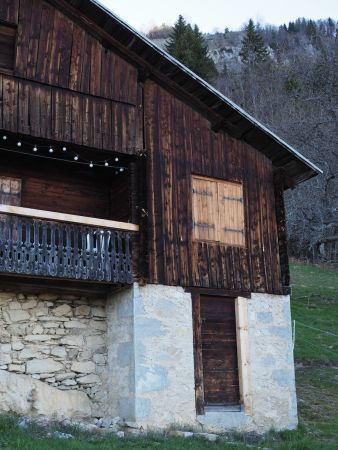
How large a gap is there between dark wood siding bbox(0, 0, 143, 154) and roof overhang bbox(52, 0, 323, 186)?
0.38 metres

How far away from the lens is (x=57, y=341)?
1419cm

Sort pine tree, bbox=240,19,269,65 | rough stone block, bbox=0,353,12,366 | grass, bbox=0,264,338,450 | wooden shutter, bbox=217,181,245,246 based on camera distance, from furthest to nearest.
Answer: pine tree, bbox=240,19,269,65 → wooden shutter, bbox=217,181,245,246 → rough stone block, bbox=0,353,12,366 → grass, bbox=0,264,338,450

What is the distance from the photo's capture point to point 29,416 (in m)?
13.2

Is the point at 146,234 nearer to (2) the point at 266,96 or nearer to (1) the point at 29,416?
Answer: (1) the point at 29,416

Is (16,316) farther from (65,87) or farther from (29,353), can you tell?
(65,87)

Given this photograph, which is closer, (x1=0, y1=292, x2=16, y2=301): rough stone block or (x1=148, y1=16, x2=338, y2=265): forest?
(x1=0, y1=292, x2=16, y2=301): rough stone block

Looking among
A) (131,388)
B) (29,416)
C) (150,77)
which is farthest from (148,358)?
(150,77)

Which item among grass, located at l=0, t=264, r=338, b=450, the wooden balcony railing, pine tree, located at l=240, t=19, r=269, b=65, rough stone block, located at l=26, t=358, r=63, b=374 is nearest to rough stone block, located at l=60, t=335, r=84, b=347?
rough stone block, located at l=26, t=358, r=63, b=374

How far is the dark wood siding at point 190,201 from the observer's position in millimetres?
15031

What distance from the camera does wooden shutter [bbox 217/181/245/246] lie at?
52.7 ft

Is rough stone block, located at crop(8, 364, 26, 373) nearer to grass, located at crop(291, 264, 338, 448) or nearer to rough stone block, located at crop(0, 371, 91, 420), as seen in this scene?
rough stone block, located at crop(0, 371, 91, 420)

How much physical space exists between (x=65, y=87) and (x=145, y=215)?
324 cm

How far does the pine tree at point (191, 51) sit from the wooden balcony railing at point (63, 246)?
4418 centimetres

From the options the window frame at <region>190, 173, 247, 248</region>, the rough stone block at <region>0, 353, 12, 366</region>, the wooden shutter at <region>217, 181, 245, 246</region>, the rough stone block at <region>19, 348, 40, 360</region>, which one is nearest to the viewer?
the rough stone block at <region>0, 353, 12, 366</region>
